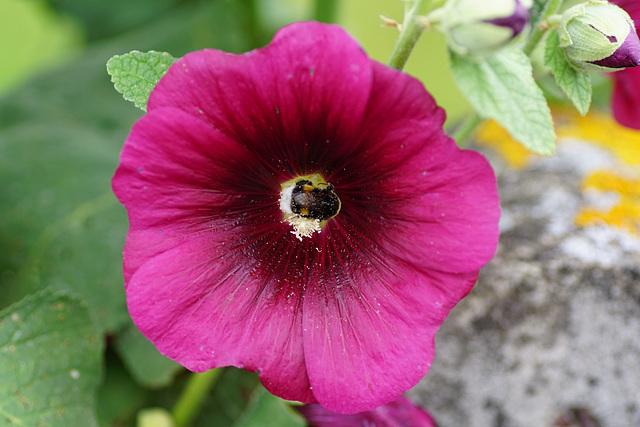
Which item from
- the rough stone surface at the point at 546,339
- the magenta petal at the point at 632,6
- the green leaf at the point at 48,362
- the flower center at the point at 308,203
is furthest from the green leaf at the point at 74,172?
the magenta petal at the point at 632,6

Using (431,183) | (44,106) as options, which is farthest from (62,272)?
(431,183)

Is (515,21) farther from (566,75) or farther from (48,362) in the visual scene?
(48,362)

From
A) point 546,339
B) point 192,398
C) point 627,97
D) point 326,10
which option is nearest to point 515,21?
point 627,97

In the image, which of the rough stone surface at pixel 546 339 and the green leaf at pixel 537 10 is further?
the rough stone surface at pixel 546 339

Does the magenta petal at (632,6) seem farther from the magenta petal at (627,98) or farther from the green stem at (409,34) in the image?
the green stem at (409,34)

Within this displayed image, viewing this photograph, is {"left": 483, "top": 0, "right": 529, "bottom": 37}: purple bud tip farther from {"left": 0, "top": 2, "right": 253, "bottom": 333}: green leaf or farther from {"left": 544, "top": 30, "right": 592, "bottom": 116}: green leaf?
{"left": 0, "top": 2, "right": 253, "bottom": 333}: green leaf

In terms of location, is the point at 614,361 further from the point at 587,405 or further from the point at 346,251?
the point at 346,251

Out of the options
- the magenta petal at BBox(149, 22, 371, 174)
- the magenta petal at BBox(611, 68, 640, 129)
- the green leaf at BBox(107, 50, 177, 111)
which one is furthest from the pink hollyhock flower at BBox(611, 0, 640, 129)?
the green leaf at BBox(107, 50, 177, 111)
